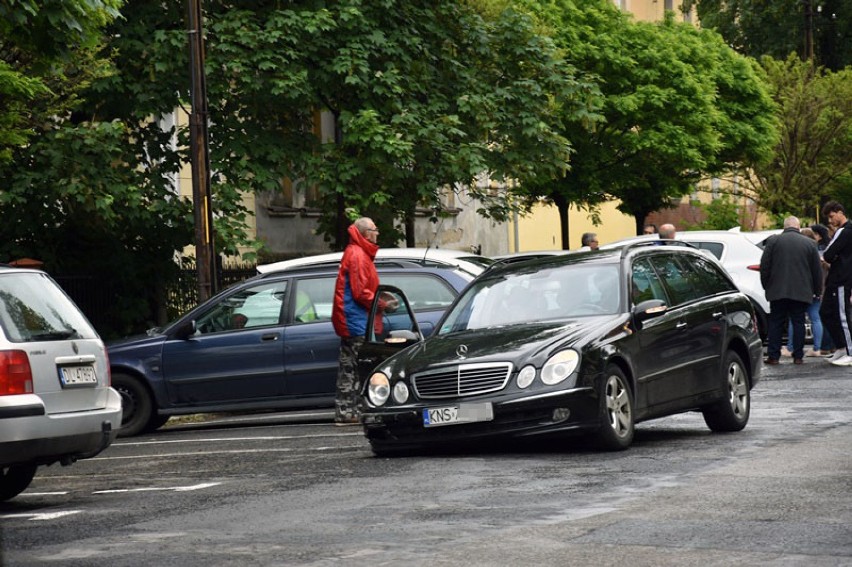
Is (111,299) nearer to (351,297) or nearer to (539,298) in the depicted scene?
(351,297)

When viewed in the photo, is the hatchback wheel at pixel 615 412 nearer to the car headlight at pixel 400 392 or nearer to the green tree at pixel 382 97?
the car headlight at pixel 400 392

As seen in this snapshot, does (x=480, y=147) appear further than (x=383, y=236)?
No

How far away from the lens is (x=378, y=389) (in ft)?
42.0

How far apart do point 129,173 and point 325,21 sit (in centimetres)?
358

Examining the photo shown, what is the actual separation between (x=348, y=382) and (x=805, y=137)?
3938 cm

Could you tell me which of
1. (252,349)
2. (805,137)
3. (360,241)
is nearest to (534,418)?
(360,241)

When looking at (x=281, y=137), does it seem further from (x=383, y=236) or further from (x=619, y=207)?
(x=619, y=207)

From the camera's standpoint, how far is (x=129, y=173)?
25.5 metres

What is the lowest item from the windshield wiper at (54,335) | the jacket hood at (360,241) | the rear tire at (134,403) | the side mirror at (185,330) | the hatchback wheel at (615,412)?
the rear tire at (134,403)

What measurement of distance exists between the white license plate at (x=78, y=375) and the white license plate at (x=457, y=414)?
91.5 inches

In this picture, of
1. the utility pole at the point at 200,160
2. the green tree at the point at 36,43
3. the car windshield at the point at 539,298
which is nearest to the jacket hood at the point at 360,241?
the car windshield at the point at 539,298

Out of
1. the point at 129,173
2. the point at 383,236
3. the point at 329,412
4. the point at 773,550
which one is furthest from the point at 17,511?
the point at 383,236

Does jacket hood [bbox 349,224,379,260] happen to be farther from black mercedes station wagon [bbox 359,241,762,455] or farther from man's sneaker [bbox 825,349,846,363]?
man's sneaker [bbox 825,349,846,363]

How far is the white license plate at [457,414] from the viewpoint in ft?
40.1
